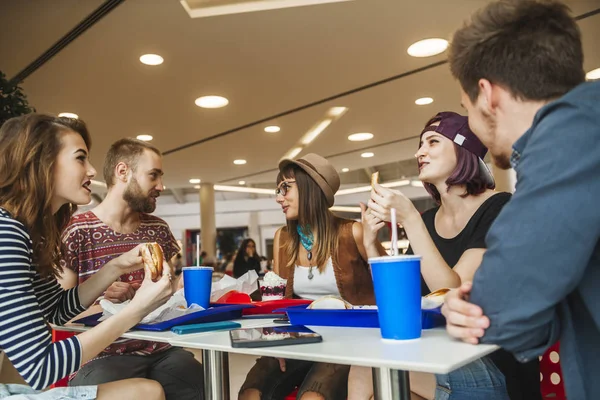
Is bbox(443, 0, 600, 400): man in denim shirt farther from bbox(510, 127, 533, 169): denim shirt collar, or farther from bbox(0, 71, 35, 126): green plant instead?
bbox(0, 71, 35, 126): green plant

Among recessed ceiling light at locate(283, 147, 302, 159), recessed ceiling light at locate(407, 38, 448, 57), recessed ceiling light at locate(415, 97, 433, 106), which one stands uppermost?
recessed ceiling light at locate(283, 147, 302, 159)

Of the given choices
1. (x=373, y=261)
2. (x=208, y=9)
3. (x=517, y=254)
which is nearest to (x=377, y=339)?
(x=373, y=261)

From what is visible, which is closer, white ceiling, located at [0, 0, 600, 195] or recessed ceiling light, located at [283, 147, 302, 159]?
white ceiling, located at [0, 0, 600, 195]

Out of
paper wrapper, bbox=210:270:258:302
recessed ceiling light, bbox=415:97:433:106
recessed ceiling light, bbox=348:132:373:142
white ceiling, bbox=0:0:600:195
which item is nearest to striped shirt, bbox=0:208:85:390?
paper wrapper, bbox=210:270:258:302

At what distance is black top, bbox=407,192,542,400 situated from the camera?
1.37 meters

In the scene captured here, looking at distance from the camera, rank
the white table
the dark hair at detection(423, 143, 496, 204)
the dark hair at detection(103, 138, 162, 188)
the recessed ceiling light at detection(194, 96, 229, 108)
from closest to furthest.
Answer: the white table
the dark hair at detection(423, 143, 496, 204)
the dark hair at detection(103, 138, 162, 188)
the recessed ceiling light at detection(194, 96, 229, 108)

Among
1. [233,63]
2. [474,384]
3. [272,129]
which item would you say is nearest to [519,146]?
[474,384]

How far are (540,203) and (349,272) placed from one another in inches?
61.5

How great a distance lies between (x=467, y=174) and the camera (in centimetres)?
177

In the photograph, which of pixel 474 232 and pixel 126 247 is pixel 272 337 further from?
pixel 126 247

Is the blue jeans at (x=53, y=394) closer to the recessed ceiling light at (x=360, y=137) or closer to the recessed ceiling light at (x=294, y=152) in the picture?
the recessed ceiling light at (x=360, y=137)

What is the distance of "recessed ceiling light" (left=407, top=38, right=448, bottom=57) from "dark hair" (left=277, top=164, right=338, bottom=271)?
196cm

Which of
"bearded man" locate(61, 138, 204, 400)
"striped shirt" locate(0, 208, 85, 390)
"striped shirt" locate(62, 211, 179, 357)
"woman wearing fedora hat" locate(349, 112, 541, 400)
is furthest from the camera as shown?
"striped shirt" locate(62, 211, 179, 357)

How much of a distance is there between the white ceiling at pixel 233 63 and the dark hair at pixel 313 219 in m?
1.33
